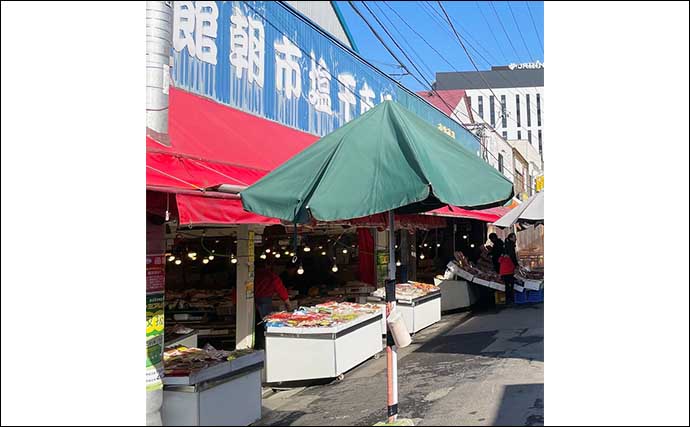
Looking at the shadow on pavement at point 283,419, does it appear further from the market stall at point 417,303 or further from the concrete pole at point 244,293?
the market stall at point 417,303

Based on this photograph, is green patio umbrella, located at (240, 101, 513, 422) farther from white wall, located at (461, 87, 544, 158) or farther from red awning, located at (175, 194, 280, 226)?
red awning, located at (175, 194, 280, 226)

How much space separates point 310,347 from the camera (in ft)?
20.3

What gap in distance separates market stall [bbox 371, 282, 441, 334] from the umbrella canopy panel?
17.3ft

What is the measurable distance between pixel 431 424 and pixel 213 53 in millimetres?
1805

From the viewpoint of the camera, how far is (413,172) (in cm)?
262

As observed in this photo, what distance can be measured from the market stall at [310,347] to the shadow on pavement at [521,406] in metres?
3.16

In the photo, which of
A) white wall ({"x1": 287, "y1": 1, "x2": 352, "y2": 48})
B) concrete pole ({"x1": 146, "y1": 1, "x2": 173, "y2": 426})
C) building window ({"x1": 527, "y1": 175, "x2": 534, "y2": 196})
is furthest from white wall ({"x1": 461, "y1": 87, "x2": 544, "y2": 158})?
concrete pole ({"x1": 146, "y1": 1, "x2": 173, "y2": 426})

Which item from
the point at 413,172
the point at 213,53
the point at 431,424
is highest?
the point at 213,53

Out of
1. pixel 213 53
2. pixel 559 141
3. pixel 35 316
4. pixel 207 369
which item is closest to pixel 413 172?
pixel 559 141

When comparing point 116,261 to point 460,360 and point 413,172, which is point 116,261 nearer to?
point 413,172

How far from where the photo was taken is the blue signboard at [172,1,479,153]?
2518mm

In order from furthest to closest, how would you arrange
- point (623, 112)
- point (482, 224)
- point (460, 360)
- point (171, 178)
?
point (482, 224) < point (460, 360) < point (171, 178) < point (623, 112)

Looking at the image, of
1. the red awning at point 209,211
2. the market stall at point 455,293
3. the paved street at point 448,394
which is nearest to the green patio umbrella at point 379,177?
the paved street at point 448,394

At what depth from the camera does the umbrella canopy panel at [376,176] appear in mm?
2604
